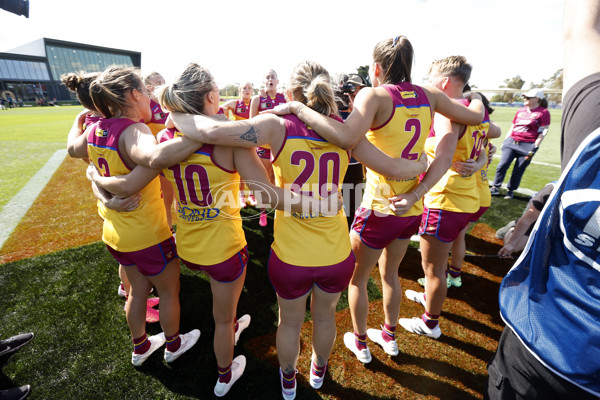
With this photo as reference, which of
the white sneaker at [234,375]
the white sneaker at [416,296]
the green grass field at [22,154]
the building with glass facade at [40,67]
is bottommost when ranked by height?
the white sneaker at [416,296]

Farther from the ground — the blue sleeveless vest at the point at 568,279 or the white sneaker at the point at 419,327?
the blue sleeveless vest at the point at 568,279

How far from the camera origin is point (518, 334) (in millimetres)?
1024

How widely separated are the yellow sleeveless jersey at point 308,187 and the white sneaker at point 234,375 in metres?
1.31

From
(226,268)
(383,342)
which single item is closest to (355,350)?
(383,342)

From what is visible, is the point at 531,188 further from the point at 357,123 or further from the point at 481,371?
the point at 357,123

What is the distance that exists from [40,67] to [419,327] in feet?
257

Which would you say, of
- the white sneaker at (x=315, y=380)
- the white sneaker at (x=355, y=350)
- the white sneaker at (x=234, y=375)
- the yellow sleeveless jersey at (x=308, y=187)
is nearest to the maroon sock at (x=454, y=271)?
the white sneaker at (x=355, y=350)

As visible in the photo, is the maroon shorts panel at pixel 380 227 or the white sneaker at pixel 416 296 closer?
the maroon shorts panel at pixel 380 227

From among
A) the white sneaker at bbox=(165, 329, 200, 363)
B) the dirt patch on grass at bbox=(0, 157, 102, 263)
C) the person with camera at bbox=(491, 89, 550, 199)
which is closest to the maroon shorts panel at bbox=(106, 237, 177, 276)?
the white sneaker at bbox=(165, 329, 200, 363)

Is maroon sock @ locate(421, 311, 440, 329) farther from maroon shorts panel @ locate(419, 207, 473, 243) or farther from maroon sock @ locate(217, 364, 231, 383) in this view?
maroon sock @ locate(217, 364, 231, 383)

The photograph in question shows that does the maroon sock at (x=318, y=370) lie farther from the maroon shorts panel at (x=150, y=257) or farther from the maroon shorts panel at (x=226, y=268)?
the maroon shorts panel at (x=150, y=257)

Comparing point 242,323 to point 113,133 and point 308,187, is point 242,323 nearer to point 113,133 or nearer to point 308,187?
point 308,187

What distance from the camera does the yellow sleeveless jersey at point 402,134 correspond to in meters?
1.91

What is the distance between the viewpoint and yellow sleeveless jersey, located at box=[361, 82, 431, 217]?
6.25ft
